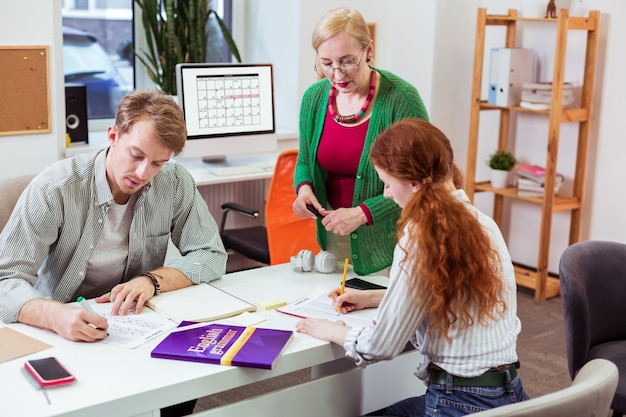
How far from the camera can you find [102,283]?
86.4 inches

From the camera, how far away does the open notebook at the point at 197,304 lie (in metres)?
1.98

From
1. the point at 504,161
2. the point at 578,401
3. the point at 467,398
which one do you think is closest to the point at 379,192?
the point at 467,398

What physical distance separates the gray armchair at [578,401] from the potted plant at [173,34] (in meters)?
3.26

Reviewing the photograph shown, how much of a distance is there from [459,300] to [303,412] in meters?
0.53

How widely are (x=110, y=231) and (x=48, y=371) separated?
578 millimetres

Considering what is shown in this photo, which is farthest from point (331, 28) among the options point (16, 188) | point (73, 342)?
point (16, 188)

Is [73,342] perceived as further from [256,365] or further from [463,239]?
[463,239]

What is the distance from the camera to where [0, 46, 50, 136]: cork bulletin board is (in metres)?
3.35

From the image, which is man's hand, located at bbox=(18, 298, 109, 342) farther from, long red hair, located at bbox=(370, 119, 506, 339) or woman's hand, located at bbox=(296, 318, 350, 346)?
long red hair, located at bbox=(370, 119, 506, 339)

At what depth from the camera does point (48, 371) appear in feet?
5.31

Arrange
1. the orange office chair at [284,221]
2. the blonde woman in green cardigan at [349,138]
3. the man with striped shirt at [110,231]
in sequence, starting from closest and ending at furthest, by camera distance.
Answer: the man with striped shirt at [110,231] < the blonde woman in green cardigan at [349,138] < the orange office chair at [284,221]

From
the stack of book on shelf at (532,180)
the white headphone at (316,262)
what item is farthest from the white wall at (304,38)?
the white headphone at (316,262)

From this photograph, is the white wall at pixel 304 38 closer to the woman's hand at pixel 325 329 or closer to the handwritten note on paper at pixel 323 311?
the handwritten note on paper at pixel 323 311

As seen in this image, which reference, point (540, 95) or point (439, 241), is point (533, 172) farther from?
point (439, 241)
